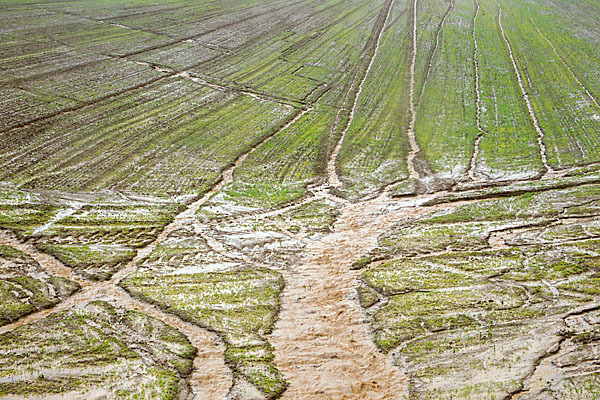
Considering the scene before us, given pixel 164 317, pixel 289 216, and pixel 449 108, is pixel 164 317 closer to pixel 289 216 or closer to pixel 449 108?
pixel 289 216

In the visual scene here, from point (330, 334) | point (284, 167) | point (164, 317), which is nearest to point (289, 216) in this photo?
point (284, 167)

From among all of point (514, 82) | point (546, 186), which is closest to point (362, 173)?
point (546, 186)

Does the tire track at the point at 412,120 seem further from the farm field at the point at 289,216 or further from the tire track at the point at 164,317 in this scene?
the tire track at the point at 164,317

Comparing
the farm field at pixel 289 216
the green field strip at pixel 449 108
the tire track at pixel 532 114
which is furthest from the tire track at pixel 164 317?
the tire track at pixel 532 114

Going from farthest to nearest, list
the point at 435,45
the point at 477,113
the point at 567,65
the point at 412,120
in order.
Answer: the point at 435,45 < the point at 567,65 < the point at 477,113 < the point at 412,120

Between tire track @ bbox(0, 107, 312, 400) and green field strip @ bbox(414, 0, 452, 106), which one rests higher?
green field strip @ bbox(414, 0, 452, 106)

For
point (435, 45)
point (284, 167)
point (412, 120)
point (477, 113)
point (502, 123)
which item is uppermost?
point (435, 45)

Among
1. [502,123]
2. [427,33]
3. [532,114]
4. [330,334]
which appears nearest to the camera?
[330,334]

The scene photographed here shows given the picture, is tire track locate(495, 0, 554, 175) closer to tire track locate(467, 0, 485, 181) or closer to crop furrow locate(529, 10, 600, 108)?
tire track locate(467, 0, 485, 181)

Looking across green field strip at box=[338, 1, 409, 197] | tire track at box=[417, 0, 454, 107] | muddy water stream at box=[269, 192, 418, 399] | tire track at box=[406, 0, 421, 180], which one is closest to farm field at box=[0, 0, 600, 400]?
muddy water stream at box=[269, 192, 418, 399]
